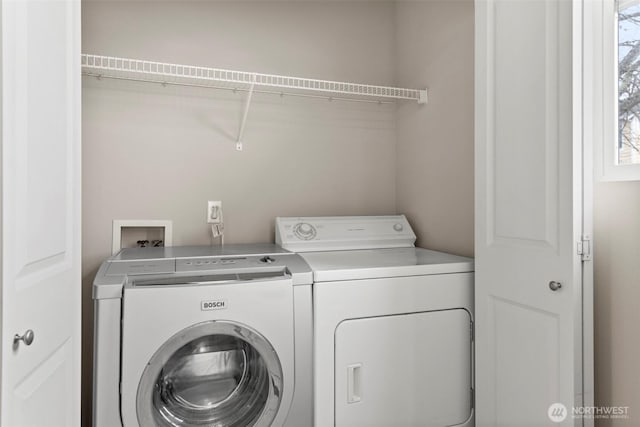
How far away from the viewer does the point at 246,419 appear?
148cm

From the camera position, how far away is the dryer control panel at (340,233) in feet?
6.61

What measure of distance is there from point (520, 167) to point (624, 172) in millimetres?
284

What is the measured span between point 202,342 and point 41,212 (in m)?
0.74

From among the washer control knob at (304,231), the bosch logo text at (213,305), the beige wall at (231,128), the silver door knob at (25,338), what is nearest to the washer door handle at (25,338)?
the silver door knob at (25,338)

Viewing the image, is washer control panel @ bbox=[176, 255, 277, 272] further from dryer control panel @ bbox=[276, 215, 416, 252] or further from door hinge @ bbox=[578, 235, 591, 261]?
door hinge @ bbox=[578, 235, 591, 261]

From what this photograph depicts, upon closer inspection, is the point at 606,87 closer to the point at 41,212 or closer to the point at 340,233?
the point at 340,233

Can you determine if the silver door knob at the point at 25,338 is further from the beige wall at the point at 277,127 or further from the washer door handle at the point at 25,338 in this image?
the beige wall at the point at 277,127

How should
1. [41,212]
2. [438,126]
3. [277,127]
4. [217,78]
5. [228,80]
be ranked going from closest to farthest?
[41,212] < [228,80] < [217,78] < [438,126] < [277,127]

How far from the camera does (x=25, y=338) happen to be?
84 cm

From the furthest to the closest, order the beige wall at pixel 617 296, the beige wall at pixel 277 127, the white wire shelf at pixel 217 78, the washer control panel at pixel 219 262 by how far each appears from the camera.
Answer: the beige wall at pixel 277 127 → the white wire shelf at pixel 217 78 → the washer control panel at pixel 219 262 → the beige wall at pixel 617 296

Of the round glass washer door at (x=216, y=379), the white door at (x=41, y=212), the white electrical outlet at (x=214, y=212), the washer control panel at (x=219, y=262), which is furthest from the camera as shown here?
the white electrical outlet at (x=214, y=212)

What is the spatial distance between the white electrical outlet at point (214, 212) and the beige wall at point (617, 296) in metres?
1.68

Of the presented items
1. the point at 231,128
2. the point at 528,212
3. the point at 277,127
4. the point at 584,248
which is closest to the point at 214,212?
the point at 231,128

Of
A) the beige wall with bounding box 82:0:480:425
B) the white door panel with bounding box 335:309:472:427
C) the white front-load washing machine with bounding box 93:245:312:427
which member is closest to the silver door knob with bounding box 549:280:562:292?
the white door panel with bounding box 335:309:472:427
